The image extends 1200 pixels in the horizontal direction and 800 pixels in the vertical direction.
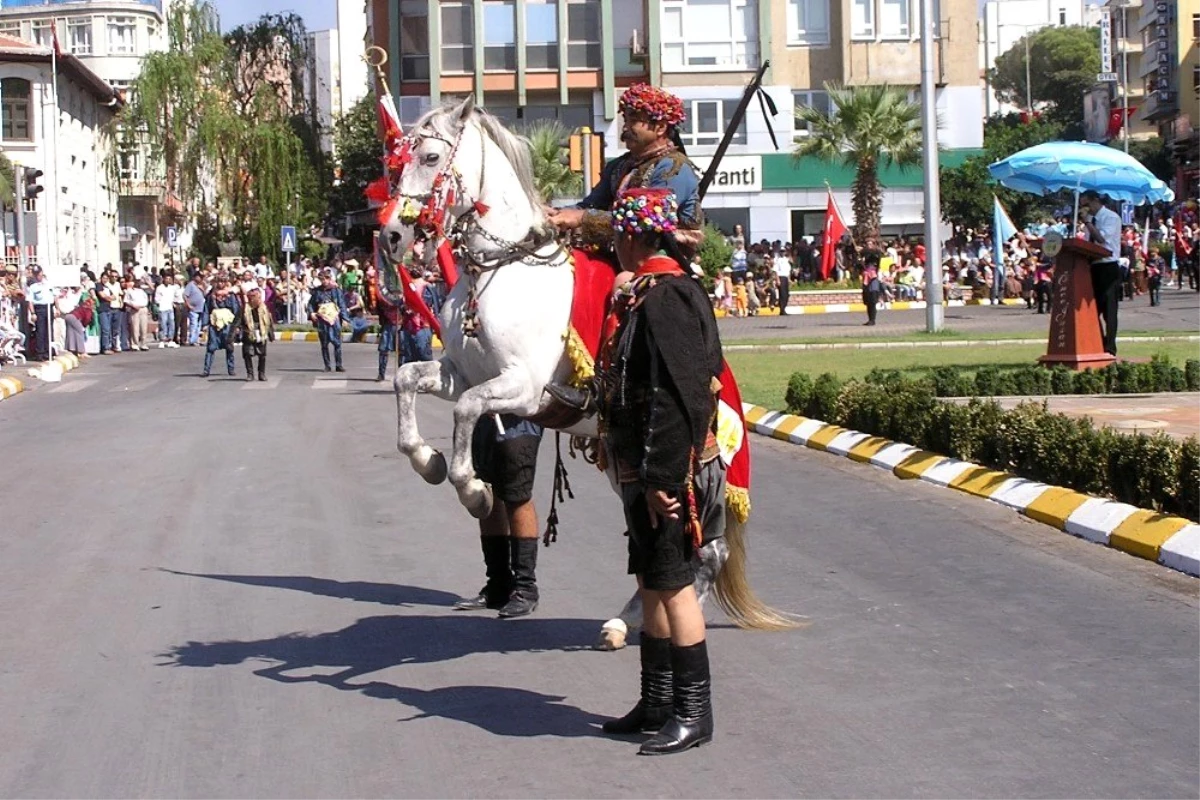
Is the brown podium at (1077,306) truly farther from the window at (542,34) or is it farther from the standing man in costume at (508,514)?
the window at (542,34)

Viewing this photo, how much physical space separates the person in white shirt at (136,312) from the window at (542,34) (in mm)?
19803

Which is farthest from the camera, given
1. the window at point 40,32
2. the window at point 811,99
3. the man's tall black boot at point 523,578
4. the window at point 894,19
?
the window at point 40,32

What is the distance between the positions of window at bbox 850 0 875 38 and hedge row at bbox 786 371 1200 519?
41.7 metres

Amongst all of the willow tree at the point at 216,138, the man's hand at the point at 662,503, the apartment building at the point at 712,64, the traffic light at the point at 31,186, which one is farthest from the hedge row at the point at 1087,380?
the willow tree at the point at 216,138

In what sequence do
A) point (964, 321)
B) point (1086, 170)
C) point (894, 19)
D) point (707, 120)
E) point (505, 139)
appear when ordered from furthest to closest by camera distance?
point (894, 19) < point (707, 120) < point (964, 321) < point (1086, 170) < point (505, 139)

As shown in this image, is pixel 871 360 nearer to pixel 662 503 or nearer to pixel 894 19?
pixel 662 503

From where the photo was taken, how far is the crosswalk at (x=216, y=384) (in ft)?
83.7

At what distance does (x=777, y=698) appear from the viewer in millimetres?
6598

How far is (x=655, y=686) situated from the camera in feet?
19.6

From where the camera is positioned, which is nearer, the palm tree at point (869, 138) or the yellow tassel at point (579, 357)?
the yellow tassel at point (579, 357)

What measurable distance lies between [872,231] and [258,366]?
24.8m

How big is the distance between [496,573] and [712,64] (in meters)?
48.6

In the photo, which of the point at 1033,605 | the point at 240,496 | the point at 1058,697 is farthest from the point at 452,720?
the point at 240,496

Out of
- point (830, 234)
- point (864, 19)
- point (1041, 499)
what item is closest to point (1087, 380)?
point (1041, 499)
